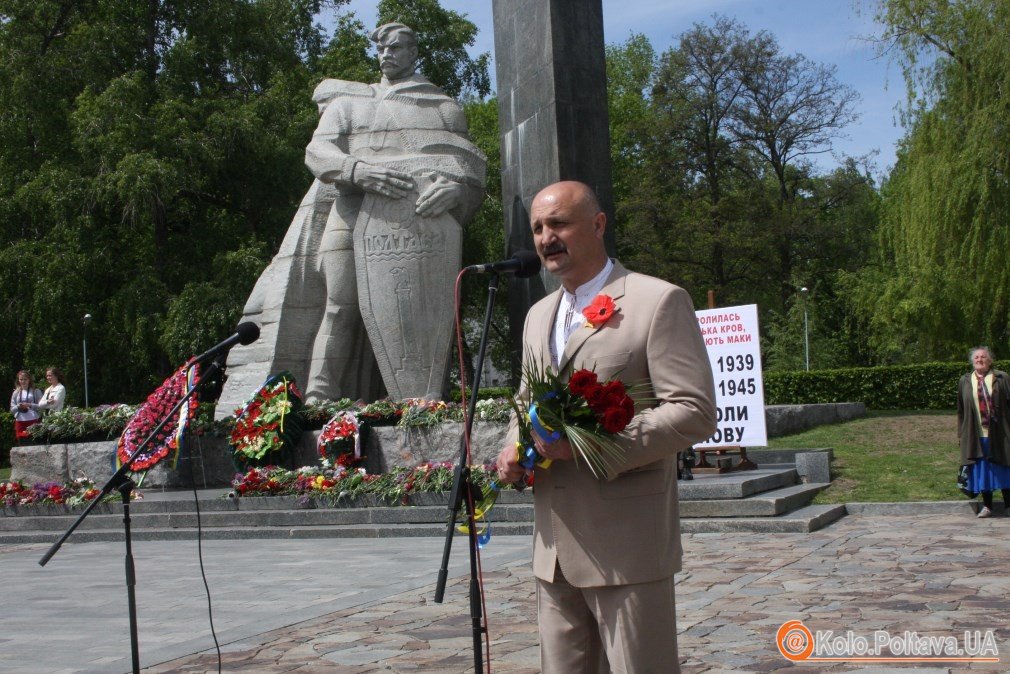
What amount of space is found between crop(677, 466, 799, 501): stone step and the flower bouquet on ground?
485cm

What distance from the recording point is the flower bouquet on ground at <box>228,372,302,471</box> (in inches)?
498

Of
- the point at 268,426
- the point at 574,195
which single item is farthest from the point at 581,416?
the point at 268,426

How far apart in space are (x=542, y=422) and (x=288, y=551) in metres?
7.46

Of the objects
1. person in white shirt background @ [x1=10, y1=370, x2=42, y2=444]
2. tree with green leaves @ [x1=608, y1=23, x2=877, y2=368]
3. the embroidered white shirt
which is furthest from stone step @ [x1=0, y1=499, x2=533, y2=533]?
tree with green leaves @ [x1=608, y1=23, x2=877, y2=368]

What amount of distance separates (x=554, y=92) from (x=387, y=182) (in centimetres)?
351

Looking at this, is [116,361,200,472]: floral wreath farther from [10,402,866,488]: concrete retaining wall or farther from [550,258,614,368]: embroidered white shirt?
[550,258,614,368]: embroidered white shirt

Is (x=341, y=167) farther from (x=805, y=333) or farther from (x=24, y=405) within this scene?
(x=805, y=333)

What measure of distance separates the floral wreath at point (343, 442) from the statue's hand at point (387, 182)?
2.93 m

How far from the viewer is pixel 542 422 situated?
9.41 ft

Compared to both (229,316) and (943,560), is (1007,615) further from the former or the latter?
(229,316)

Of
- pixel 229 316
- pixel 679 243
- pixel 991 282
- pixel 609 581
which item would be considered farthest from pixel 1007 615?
pixel 679 243

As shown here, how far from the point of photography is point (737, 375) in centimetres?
1199

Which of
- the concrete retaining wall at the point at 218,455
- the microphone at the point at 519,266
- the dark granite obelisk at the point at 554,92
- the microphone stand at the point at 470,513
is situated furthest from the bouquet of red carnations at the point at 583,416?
the concrete retaining wall at the point at 218,455

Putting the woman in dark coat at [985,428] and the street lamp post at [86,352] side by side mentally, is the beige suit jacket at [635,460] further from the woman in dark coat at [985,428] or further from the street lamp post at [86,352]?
the street lamp post at [86,352]
